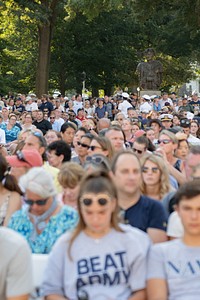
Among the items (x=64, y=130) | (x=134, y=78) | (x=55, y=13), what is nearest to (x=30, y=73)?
(x=134, y=78)

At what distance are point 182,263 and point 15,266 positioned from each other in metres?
1.12

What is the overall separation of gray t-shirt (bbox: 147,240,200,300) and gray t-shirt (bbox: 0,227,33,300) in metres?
0.89

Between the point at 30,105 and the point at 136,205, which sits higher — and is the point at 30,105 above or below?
above

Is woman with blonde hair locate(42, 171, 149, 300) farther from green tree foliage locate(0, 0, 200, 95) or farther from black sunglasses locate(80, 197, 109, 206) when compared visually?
green tree foliage locate(0, 0, 200, 95)

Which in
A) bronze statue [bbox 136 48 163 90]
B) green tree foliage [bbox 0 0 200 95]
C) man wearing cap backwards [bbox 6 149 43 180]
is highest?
green tree foliage [bbox 0 0 200 95]

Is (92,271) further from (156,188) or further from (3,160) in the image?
(156,188)

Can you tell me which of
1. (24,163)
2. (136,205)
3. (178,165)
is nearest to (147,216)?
(136,205)

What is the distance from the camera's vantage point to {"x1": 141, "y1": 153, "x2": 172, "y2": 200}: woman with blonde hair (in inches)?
278

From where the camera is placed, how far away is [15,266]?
172 inches

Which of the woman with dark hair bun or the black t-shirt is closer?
the black t-shirt

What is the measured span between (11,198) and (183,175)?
298 centimetres

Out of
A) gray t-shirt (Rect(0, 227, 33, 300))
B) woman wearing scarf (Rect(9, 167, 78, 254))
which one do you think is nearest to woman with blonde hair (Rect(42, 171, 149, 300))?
gray t-shirt (Rect(0, 227, 33, 300))

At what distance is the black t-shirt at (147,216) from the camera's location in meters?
5.83

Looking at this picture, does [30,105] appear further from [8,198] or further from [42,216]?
[42,216]
